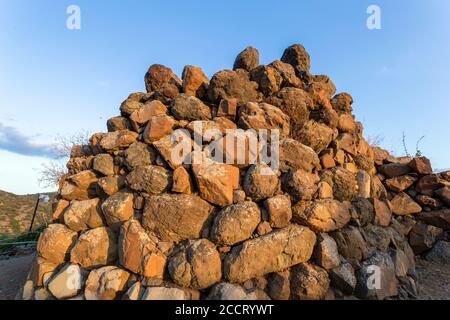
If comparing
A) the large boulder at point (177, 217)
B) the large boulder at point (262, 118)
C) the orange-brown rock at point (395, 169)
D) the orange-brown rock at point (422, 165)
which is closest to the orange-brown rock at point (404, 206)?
the orange-brown rock at point (395, 169)

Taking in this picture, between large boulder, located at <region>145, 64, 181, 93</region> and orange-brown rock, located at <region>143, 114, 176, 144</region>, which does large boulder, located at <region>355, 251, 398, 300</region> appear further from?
large boulder, located at <region>145, 64, 181, 93</region>

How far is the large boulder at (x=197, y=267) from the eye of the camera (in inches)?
192

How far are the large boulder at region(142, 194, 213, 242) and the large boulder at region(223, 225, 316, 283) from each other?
837mm

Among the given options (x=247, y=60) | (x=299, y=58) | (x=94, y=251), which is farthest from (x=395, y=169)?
(x=94, y=251)

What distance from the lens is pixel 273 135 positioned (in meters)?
6.20

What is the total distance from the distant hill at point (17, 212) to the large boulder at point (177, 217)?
989 inches

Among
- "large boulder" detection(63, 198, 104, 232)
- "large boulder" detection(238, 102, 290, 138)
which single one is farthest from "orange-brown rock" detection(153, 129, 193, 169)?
"large boulder" detection(63, 198, 104, 232)

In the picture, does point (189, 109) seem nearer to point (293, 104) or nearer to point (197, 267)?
point (293, 104)

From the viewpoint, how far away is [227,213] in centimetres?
525

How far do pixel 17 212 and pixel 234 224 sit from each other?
41.2m

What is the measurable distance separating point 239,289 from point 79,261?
3.13m

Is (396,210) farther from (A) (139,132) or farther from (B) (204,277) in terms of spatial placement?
(A) (139,132)
